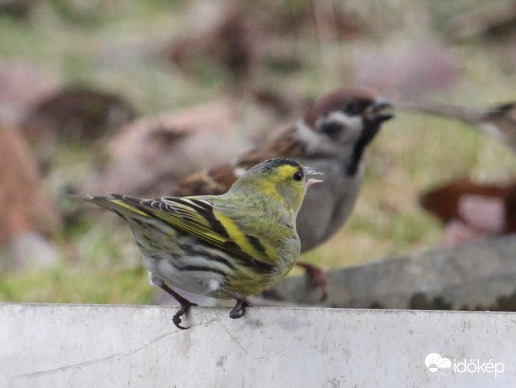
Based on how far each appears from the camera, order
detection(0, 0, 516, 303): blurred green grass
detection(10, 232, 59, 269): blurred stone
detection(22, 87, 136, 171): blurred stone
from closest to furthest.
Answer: detection(0, 0, 516, 303): blurred green grass, detection(10, 232, 59, 269): blurred stone, detection(22, 87, 136, 171): blurred stone

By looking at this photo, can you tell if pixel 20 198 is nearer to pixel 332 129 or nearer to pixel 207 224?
pixel 332 129

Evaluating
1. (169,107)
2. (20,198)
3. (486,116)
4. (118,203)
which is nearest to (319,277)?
(486,116)

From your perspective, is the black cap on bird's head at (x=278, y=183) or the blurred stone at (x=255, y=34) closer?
the black cap on bird's head at (x=278, y=183)

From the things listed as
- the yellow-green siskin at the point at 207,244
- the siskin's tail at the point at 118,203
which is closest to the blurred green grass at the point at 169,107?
the yellow-green siskin at the point at 207,244

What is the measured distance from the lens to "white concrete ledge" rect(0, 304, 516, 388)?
1.98 metres

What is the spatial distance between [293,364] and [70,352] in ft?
1.43

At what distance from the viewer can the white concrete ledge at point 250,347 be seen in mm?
1982

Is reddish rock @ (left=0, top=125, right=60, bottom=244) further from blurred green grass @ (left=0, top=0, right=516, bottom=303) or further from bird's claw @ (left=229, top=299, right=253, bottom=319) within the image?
bird's claw @ (left=229, top=299, right=253, bottom=319)

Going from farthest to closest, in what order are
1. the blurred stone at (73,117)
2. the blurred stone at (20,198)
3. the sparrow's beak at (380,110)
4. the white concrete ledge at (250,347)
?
the blurred stone at (73,117), the blurred stone at (20,198), the sparrow's beak at (380,110), the white concrete ledge at (250,347)

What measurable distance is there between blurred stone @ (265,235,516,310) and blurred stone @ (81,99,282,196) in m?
1.59

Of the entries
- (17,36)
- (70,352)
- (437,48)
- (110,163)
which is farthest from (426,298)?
(17,36)

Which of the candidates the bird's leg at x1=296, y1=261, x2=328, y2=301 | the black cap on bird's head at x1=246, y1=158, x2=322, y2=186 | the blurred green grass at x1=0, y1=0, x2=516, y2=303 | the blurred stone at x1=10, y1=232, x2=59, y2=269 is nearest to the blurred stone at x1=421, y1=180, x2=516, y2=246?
the blurred green grass at x1=0, y1=0, x2=516, y2=303

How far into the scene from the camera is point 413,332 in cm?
202

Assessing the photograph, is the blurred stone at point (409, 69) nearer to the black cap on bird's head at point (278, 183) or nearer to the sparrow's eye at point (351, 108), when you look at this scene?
the sparrow's eye at point (351, 108)
